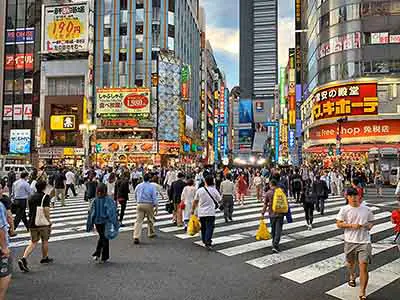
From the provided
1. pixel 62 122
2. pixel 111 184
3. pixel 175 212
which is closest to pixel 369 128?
pixel 175 212

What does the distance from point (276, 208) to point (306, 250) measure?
1.38 m

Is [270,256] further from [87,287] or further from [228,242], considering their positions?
[87,287]

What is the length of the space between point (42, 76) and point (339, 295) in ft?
179

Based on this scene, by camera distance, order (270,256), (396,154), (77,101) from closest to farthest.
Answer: (270,256), (396,154), (77,101)

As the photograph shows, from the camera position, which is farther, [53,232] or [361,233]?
[53,232]

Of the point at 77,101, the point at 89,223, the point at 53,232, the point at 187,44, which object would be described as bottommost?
the point at 53,232

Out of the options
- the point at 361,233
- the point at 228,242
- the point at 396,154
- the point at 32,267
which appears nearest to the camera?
the point at 361,233

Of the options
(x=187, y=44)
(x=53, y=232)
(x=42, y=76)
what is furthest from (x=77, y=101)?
(x=53, y=232)

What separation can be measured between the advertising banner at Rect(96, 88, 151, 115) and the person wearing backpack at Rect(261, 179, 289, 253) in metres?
42.2

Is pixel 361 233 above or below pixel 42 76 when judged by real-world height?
below

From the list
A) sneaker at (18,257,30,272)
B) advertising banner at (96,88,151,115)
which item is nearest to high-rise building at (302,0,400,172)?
advertising banner at (96,88,151,115)

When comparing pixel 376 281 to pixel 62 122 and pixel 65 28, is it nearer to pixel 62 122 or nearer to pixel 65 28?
pixel 62 122

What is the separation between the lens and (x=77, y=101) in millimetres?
53031

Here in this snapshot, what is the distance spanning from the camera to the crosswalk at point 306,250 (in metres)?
7.36
